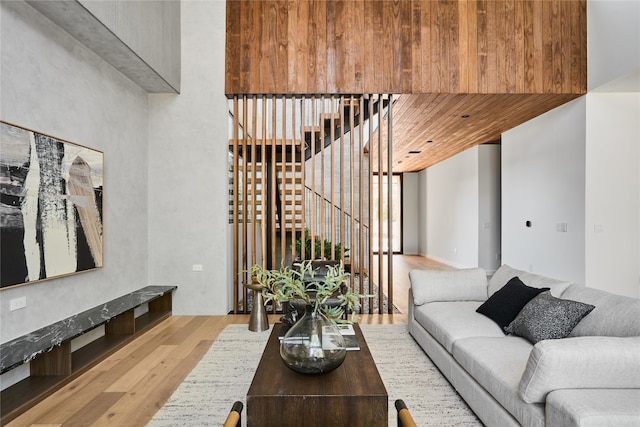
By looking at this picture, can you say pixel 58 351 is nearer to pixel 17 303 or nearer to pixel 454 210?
pixel 17 303

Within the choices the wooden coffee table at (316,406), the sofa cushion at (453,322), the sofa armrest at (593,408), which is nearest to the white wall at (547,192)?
the sofa cushion at (453,322)

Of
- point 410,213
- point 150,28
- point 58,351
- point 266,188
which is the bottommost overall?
point 58,351

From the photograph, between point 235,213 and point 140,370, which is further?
point 235,213

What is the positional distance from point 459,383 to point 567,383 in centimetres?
93

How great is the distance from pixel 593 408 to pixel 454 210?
329 inches

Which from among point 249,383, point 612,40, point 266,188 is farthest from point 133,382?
point 612,40

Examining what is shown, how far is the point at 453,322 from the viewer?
3098mm

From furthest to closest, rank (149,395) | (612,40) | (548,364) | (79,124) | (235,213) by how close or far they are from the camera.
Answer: (235,213)
(612,40)
(79,124)
(149,395)
(548,364)

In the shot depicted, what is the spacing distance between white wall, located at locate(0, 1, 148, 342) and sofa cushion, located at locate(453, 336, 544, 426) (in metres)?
3.08

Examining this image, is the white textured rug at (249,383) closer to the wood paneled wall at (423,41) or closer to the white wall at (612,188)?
the white wall at (612,188)

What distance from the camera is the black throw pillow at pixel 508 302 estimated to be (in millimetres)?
2971

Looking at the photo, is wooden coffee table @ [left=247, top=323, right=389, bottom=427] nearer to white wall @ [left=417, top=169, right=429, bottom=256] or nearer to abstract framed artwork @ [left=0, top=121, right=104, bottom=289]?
abstract framed artwork @ [left=0, top=121, right=104, bottom=289]

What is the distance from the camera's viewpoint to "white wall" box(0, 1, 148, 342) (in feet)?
9.15

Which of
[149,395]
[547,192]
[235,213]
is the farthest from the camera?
[547,192]
